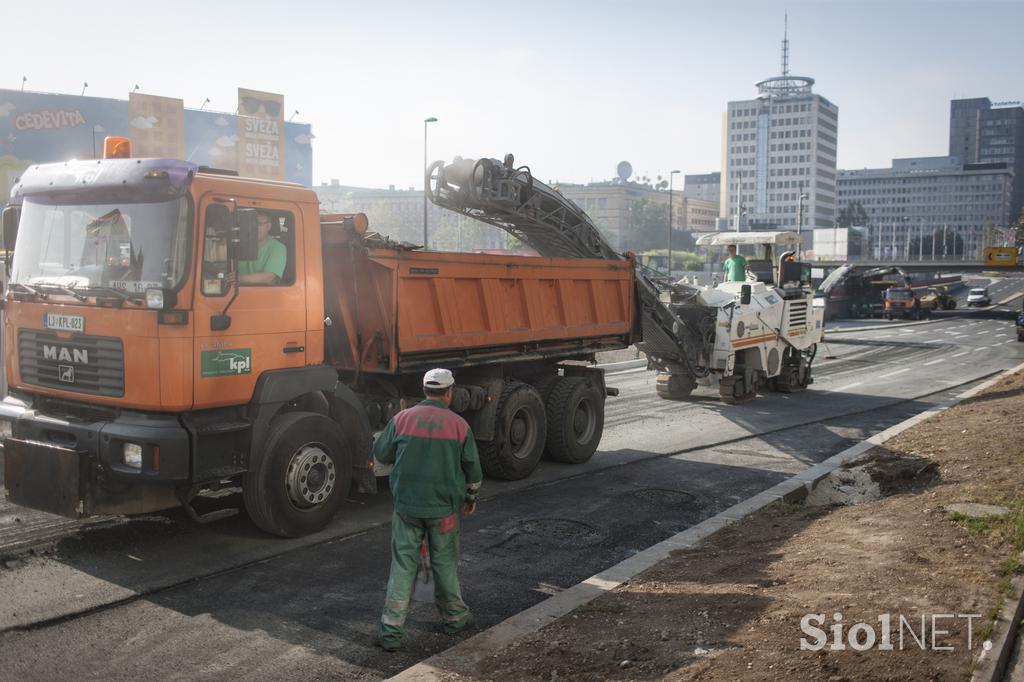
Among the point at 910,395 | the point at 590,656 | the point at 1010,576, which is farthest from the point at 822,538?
the point at 910,395

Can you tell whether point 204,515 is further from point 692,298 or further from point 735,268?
point 735,268

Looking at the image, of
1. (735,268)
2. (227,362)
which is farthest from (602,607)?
(735,268)

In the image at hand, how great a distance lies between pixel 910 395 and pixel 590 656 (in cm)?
1608

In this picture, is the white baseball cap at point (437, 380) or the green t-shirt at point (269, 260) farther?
the green t-shirt at point (269, 260)

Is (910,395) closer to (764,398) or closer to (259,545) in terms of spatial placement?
(764,398)

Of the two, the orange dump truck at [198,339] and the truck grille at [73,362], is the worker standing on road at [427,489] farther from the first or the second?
the truck grille at [73,362]

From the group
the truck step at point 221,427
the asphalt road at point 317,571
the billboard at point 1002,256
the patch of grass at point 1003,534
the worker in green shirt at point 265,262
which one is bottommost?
the asphalt road at point 317,571

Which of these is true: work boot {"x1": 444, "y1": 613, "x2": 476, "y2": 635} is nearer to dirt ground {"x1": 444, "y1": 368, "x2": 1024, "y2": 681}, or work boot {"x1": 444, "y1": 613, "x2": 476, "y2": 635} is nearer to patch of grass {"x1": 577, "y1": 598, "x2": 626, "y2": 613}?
dirt ground {"x1": 444, "y1": 368, "x2": 1024, "y2": 681}

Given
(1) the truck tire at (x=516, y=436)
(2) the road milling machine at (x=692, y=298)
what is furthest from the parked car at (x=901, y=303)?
(1) the truck tire at (x=516, y=436)

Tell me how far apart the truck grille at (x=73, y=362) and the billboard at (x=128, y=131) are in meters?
45.5

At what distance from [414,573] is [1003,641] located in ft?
11.4

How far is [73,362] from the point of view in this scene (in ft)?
24.5

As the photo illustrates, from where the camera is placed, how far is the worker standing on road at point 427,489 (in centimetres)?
567

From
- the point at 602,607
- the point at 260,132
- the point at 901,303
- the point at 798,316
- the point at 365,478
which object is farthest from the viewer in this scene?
the point at 260,132
